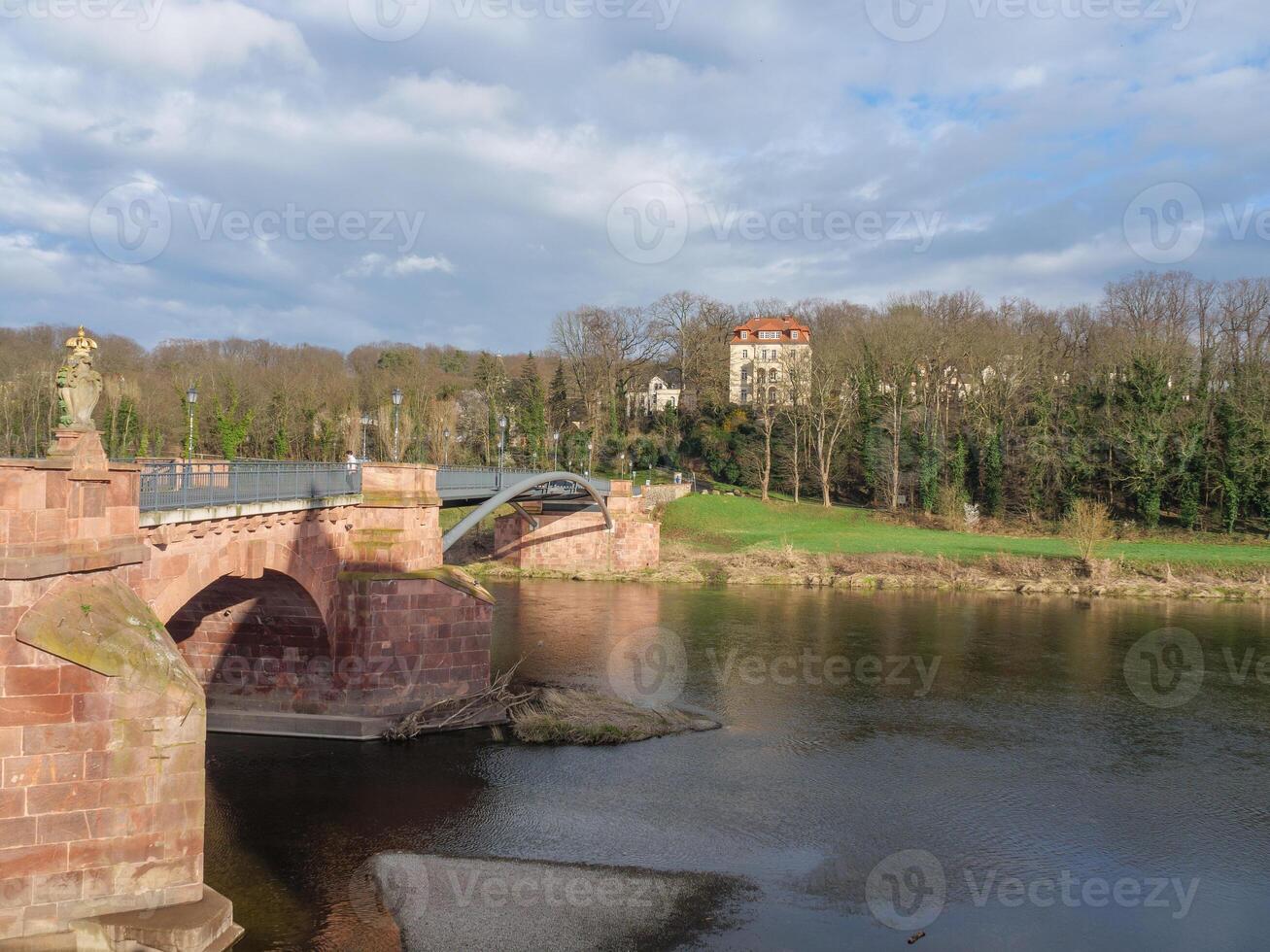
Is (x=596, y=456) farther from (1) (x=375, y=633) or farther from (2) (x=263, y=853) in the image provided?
(2) (x=263, y=853)

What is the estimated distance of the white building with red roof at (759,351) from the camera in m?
65.0

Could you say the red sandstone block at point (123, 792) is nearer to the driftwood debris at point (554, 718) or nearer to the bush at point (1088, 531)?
the driftwood debris at point (554, 718)

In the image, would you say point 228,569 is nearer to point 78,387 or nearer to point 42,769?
point 78,387

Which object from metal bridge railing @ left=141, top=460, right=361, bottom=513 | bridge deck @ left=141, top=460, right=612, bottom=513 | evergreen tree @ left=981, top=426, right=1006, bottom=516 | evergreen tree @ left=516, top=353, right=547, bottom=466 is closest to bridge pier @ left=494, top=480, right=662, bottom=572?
evergreen tree @ left=516, top=353, right=547, bottom=466

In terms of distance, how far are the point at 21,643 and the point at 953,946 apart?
10.6m

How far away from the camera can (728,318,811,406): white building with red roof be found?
65000 millimetres

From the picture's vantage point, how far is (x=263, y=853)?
515 inches

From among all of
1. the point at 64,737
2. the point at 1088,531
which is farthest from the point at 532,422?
the point at 64,737

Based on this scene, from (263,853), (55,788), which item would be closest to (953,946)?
(263,853)

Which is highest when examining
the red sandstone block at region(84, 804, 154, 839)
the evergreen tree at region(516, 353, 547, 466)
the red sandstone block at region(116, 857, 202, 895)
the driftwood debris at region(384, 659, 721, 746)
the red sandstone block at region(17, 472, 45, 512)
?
the evergreen tree at region(516, 353, 547, 466)

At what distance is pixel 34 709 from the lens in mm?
9453

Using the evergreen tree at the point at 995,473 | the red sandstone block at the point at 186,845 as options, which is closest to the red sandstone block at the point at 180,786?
the red sandstone block at the point at 186,845

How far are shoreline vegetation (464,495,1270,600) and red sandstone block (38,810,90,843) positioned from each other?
3352 centimetres

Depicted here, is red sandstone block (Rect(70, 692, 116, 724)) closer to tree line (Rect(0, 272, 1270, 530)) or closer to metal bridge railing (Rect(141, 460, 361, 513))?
metal bridge railing (Rect(141, 460, 361, 513))
